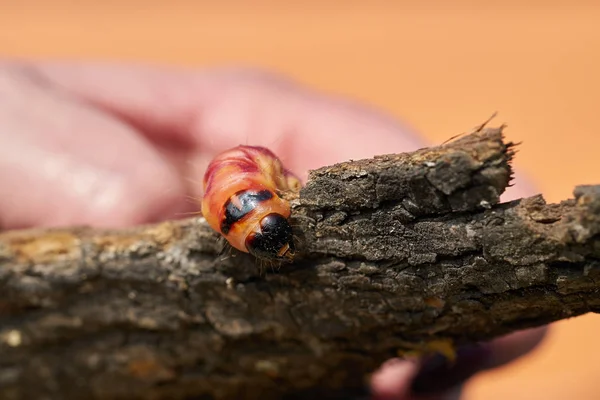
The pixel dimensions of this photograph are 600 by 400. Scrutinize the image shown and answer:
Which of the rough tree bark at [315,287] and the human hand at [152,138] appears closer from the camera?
the rough tree bark at [315,287]

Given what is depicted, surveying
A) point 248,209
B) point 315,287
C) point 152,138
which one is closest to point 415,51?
point 152,138

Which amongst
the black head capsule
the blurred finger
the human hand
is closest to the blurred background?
the human hand

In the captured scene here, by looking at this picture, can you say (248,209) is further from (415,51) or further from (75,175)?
(415,51)

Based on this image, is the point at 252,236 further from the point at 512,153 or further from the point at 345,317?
the point at 512,153

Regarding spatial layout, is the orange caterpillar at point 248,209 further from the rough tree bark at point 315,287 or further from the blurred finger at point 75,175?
the blurred finger at point 75,175

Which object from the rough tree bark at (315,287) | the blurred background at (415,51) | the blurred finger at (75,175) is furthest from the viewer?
the blurred background at (415,51)

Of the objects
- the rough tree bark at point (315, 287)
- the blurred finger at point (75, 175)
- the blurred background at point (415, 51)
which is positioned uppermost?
the blurred background at point (415, 51)

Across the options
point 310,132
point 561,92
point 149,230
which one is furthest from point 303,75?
point 149,230

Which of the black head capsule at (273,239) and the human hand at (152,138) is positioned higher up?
the human hand at (152,138)

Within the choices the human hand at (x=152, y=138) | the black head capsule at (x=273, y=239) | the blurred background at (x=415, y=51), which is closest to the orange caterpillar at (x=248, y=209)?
the black head capsule at (x=273, y=239)
